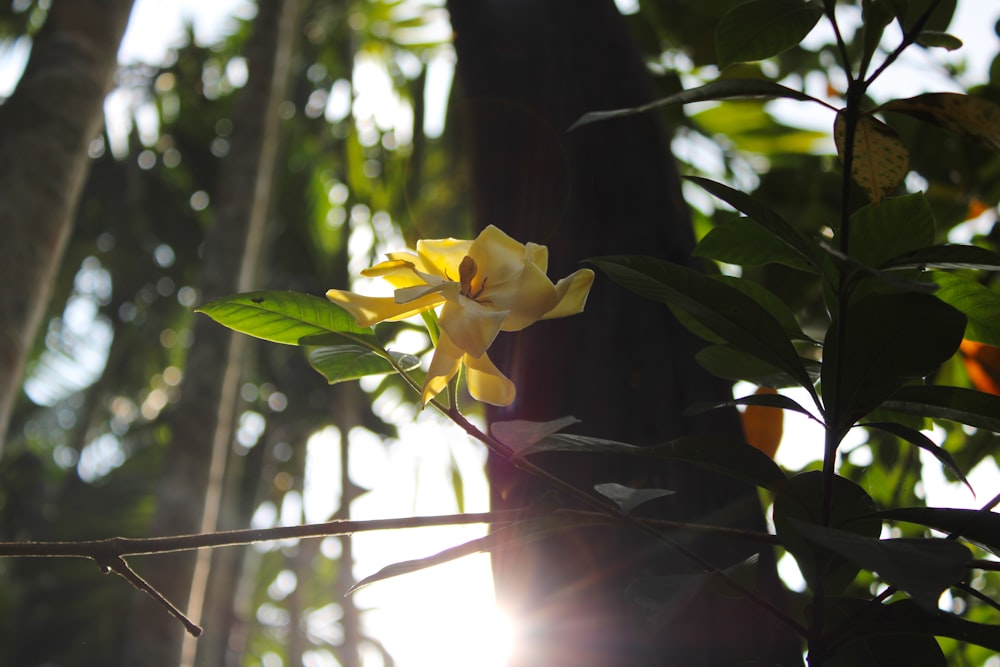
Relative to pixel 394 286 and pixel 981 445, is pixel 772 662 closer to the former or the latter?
pixel 394 286

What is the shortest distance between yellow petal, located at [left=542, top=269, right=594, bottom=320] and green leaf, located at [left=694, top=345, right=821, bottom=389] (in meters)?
0.10

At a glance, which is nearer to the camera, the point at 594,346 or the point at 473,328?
the point at 473,328

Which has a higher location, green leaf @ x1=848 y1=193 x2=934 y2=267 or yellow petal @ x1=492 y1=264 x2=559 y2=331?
green leaf @ x1=848 y1=193 x2=934 y2=267

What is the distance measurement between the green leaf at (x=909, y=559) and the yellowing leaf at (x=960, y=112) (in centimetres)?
19

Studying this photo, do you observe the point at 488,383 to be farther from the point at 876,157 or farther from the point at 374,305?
the point at 876,157

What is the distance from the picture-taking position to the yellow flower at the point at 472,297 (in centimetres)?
30

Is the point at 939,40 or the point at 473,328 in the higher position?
the point at 939,40

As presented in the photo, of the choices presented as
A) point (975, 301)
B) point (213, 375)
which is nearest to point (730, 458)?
point (975, 301)

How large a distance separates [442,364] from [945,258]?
191mm

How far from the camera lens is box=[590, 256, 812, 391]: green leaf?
1.05 feet

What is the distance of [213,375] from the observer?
1752mm

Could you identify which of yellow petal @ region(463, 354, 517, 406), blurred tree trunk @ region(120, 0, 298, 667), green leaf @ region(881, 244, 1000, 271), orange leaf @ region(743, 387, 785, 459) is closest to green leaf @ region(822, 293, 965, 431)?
green leaf @ region(881, 244, 1000, 271)

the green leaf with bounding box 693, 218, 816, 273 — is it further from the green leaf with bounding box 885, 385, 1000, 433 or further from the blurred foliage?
the blurred foliage

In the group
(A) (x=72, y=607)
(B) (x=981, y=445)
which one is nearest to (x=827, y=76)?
(B) (x=981, y=445)
